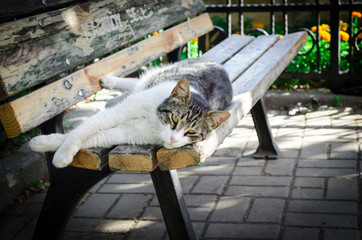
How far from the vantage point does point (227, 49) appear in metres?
3.89

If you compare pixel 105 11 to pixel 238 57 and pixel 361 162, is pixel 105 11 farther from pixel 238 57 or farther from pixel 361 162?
pixel 361 162

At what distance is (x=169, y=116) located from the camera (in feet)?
7.32

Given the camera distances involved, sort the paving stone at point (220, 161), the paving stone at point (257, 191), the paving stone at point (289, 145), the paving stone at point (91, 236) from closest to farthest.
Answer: the paving stone at point (91, 236), the paving stone at point (257, 191), the paving stone at point (220, 161), the paving stone at point (289, 145)

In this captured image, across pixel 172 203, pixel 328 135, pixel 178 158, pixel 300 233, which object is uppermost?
pixel 178 158

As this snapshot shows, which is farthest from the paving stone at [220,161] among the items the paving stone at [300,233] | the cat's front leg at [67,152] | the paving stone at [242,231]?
the cat's front leg at [67,152]

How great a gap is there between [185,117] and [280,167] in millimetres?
1722

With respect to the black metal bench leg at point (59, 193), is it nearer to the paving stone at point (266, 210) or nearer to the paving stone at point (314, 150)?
the paving stone at point (266, 210)

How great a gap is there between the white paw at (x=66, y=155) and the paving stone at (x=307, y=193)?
1.78 meters

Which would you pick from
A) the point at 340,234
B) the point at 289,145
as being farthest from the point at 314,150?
the point at 340,234

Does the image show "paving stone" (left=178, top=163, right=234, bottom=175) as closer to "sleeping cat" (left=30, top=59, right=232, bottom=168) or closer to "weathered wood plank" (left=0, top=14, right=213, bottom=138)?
"weathered wood plank" (left=0, top=14, right=213, bottom=138)

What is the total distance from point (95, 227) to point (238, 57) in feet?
5.69

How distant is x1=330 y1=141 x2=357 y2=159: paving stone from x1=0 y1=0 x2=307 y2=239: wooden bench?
93 centimetres

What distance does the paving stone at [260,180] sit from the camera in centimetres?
342

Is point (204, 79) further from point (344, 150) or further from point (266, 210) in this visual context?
point (344, 150)
